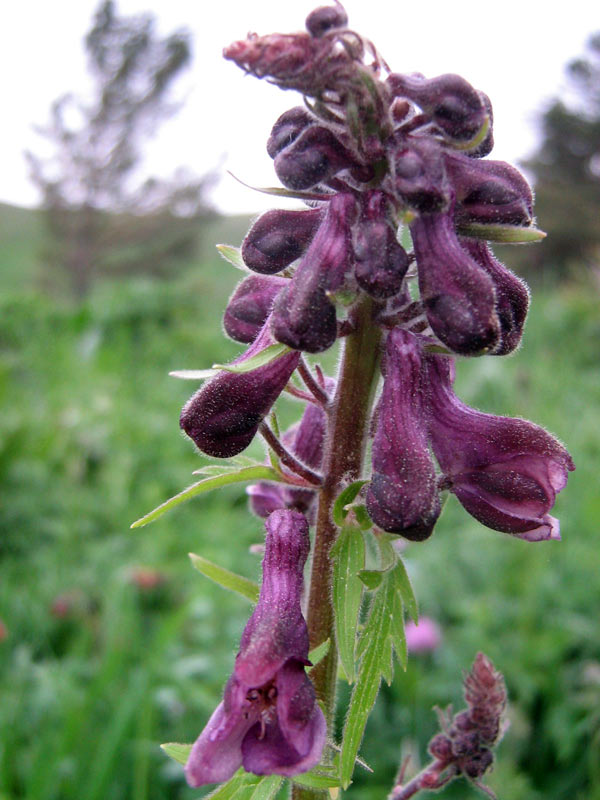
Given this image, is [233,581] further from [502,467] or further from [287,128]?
[287,128]

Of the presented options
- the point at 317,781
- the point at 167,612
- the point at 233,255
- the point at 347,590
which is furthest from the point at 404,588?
the point at 167,612

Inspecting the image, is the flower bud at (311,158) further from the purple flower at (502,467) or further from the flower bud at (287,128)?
the purple flower at (502,467)

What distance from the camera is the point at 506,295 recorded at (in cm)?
156

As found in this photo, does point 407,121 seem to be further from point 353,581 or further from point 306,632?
point 306,632

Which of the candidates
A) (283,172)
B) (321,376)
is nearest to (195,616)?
(321,376)

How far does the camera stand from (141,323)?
438 inches

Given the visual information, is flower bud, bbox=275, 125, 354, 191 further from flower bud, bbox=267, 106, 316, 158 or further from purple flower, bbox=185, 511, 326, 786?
purple flower, bbox=185, 511, 326, 786

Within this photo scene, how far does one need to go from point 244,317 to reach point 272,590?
2.11 ft

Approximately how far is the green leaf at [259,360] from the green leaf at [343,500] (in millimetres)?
298

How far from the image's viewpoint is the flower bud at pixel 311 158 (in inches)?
55.9

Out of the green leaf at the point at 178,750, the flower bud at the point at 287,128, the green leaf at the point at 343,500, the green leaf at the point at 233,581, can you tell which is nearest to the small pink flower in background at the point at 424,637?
the green leaf at the point at 233,581

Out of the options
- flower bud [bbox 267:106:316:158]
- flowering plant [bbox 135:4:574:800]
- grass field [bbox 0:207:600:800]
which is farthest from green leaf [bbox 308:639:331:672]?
grass field [bbox 0:207:600:800]

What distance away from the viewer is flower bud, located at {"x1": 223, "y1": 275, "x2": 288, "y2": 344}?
1777 mm

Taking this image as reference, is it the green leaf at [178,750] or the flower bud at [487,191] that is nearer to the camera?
the flower bud at [487,191]
